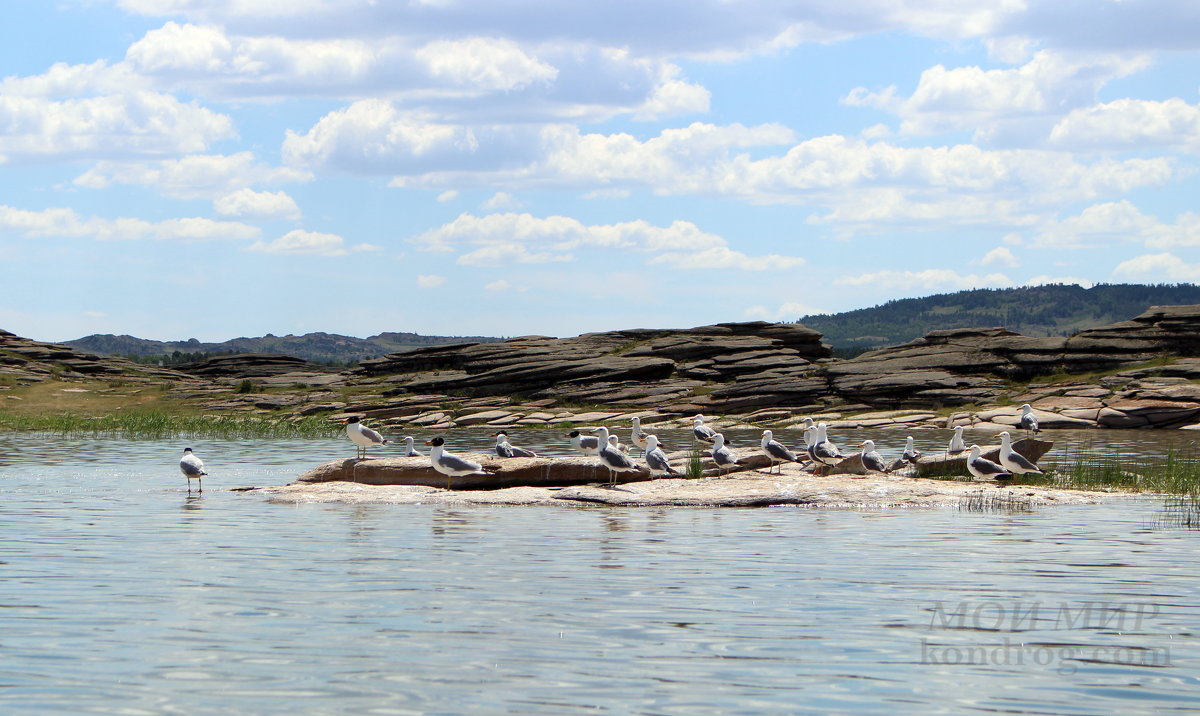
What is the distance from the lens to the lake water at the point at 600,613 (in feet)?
34.0

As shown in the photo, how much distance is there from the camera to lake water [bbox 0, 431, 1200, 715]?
10.4 m

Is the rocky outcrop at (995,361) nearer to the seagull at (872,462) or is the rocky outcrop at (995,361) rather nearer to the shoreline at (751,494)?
the seagull at (872,462)

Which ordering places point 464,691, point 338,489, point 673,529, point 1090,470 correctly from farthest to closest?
point 1090,470 < point 338,489 < point 673,529 < point 464,691

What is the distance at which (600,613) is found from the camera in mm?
13852

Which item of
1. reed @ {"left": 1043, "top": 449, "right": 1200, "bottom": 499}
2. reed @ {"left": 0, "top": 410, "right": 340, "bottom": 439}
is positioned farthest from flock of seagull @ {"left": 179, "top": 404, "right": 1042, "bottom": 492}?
reed @ {"left": 0, "top": 410, "right": 340, "bottom": 439}

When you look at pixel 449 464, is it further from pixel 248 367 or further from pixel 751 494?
pixel 248 367

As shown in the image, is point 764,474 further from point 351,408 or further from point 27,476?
point 351,408

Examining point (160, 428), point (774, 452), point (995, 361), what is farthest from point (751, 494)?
point (995, 361)

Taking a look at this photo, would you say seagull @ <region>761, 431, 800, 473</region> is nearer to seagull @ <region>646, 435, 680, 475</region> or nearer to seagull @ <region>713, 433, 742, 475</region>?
seagull @ <region>713, 433, 742, 475</region>

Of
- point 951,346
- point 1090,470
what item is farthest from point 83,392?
point 1090,470

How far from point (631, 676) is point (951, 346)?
77.2 m

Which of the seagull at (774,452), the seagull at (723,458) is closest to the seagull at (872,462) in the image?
the seagull at (774,452)

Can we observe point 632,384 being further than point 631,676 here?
Yes

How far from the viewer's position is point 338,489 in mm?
28344
